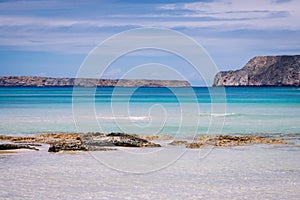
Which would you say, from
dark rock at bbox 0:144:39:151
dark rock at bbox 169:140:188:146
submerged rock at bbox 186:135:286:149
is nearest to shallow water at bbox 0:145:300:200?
dark rock at bbox 0:144:39:151

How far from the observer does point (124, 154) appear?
63.2 ft

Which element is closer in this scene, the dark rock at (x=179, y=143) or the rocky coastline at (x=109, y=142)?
the rocky coastline at (x=109, y=142)

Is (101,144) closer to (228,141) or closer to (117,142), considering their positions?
(117,142)

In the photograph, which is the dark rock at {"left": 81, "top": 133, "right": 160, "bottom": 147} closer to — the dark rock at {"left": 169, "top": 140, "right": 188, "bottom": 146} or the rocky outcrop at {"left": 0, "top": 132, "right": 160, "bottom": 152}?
the rocky outcrop at {"left": 0, "top": 132, "right": 160, "bottom": 152}

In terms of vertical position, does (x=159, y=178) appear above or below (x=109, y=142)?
below

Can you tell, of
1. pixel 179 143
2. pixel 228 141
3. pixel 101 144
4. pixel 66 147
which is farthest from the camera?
pixel 228 141

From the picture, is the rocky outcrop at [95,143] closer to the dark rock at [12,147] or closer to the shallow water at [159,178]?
the dark rock at [12,147]

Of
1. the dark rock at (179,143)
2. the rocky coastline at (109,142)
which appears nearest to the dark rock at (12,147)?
the rocky coastline at (109,142)

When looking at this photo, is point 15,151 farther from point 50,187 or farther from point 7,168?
point 50,187

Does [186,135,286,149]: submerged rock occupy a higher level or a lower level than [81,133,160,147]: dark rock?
lower

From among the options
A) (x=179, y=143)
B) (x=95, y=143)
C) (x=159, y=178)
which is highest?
(x=95, y=143)

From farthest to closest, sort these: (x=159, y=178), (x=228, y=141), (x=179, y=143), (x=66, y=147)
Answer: (x=228, y=141), (x=179, y=143), (x=66, y=147), (x=159, y=178)

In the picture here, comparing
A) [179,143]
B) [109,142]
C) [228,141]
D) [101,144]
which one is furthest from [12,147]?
[228,141]

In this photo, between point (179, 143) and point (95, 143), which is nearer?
point (95, 143)
